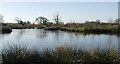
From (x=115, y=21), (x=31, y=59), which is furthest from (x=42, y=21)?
(x=31, y=59)

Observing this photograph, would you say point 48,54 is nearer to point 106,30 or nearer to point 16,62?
point 16,62

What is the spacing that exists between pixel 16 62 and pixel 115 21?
79.0 feet

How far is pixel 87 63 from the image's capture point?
283cm

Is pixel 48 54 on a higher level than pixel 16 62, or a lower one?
higher

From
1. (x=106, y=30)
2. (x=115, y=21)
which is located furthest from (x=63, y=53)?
(x=115, y=21)

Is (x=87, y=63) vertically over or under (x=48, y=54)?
under

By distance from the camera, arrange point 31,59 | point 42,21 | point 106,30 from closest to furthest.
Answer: point 31,59 → point 106,30 → point 42,21

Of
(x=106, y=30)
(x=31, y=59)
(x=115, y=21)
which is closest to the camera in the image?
(x=31, y=59)

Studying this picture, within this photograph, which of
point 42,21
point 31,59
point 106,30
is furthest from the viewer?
point 42,21

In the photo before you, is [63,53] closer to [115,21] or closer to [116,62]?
[116,62]

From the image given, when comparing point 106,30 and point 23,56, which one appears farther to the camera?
point 106,30

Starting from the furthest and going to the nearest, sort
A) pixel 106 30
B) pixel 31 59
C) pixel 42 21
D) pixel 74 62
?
pixel 42 21, pixel 106 30, pixel 31 59, pixel 74 62

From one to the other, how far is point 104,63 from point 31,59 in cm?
211

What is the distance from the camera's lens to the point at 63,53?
2.84 m
